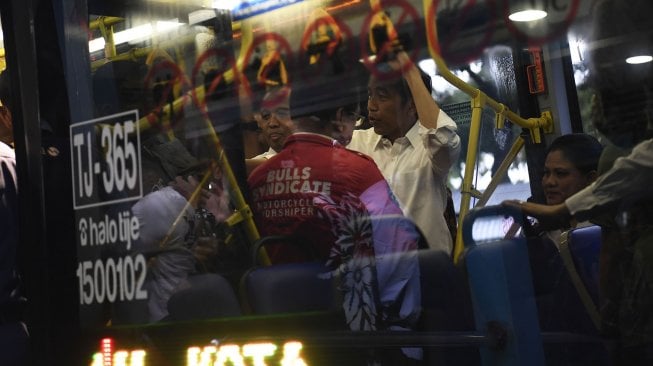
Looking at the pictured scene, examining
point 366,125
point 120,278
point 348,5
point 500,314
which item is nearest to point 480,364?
point 500,314

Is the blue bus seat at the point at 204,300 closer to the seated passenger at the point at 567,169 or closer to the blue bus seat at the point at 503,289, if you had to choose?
the blue bus seat at the point at 503,289

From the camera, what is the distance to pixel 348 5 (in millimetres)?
2443

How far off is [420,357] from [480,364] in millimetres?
151

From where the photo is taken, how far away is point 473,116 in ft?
7.85

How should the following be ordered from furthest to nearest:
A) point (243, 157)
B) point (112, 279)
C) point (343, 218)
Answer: point (112, 279) < point (243, 157) < point (343, 218)

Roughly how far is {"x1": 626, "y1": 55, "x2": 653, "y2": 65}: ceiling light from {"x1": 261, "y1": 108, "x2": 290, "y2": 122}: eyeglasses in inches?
34.1

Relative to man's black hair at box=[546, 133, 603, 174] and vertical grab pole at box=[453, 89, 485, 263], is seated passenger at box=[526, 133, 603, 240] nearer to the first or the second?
man's black hair at box=[546, 133, 603, 174]

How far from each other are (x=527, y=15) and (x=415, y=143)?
1.30 ft

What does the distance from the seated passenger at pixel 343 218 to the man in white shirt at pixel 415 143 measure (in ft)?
0.12

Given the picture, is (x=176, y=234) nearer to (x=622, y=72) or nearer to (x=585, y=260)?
(x=585, y=260)

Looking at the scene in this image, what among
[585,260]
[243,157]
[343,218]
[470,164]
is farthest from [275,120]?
[585,260]

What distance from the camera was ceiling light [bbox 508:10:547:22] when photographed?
6.99 feet

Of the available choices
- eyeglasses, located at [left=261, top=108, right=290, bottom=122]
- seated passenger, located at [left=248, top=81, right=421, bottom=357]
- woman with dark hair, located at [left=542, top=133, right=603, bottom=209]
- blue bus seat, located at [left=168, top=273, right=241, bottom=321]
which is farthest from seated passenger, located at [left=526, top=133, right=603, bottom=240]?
blue bus seat, located at [left=168, top=273, right=241, bottom=321]

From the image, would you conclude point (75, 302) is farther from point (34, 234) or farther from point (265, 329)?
point (265, 329)
